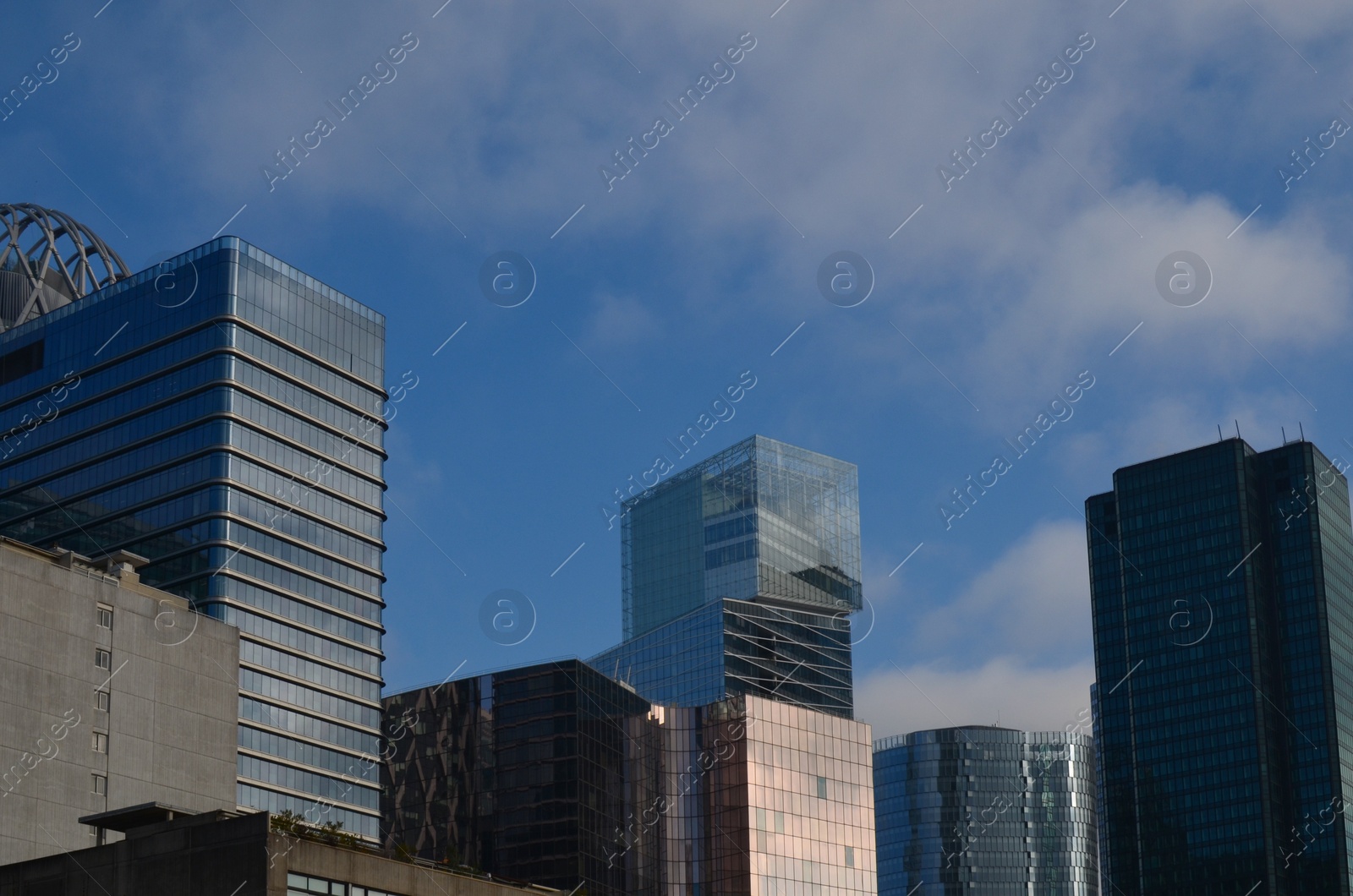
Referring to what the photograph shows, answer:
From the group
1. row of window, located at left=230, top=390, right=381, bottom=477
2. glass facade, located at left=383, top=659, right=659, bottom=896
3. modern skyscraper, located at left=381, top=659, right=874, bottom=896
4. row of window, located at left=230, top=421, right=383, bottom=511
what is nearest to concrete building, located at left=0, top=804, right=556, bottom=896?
row of window, located at left=230, top=421, right=383, bottom=511

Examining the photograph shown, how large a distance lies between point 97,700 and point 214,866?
73826mm

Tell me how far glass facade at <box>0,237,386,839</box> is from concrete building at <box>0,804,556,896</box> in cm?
10701

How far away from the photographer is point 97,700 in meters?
140

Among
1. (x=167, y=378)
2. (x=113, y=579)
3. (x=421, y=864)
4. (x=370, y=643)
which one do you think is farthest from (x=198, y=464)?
(x=421, y=864)

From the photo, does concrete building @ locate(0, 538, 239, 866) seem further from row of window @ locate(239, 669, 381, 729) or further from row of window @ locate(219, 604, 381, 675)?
row of window @ locate(239, 669, 381, 729)

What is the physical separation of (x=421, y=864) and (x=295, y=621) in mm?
116762

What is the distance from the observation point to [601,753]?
199 meters

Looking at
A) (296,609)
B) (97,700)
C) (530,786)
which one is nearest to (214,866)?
(97,700)

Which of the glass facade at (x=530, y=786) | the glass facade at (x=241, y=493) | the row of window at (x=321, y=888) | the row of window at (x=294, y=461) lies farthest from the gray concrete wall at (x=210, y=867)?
the glass facade at (x=530, y=786)

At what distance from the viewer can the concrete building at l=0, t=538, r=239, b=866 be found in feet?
432

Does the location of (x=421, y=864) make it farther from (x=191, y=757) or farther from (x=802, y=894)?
(x=802, y=894)

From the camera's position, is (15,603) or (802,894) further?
(802,894)

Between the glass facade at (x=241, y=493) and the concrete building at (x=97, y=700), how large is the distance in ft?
102

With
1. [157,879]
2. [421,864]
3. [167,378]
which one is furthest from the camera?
[167,378]
